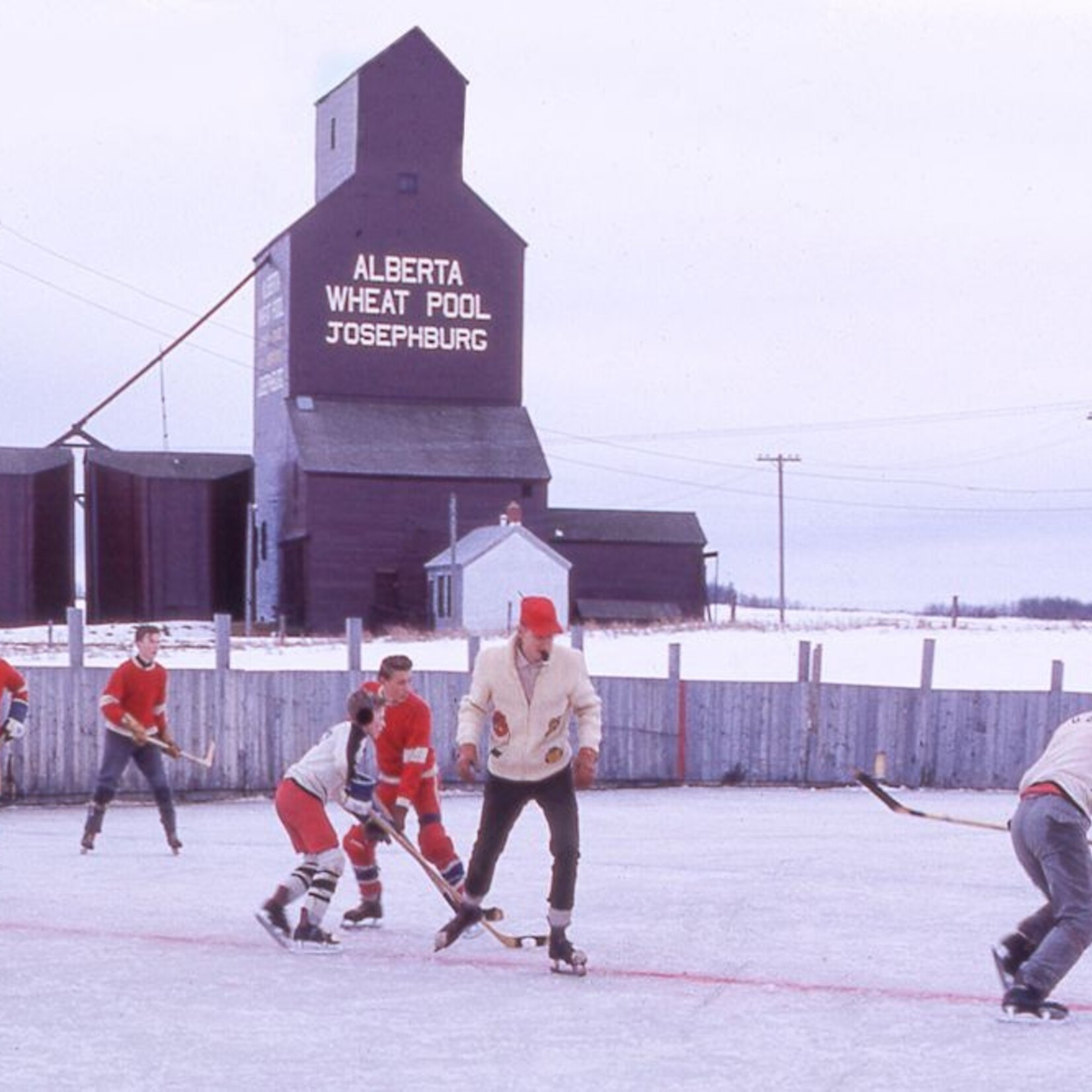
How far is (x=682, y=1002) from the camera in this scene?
8.88m

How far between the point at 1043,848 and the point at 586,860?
7256 millimetres

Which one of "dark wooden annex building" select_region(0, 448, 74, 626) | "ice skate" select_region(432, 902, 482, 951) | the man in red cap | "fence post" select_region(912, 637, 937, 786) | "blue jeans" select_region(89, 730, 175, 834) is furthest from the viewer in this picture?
"dark wooden annex building" select_region(0, 448, 74, 626)

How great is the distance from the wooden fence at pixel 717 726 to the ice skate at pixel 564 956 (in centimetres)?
1258

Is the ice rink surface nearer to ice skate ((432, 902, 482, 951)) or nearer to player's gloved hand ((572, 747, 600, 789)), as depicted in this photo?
ice skate ((432, 902, 482, 951))

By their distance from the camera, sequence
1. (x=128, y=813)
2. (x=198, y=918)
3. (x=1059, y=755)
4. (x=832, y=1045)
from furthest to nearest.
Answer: (x=128, y=813), (x=198, y=918), (x=1059, y=755), (x=832, y=1045)

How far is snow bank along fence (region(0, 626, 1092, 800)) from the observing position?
2191cm

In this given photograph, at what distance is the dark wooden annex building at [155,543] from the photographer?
4972 cm

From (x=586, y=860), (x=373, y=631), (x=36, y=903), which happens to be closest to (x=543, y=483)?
(x=373, y=631)

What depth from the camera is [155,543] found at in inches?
1960

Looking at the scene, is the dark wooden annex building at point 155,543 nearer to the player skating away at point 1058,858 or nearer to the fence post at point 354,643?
the fence post at point 354,643

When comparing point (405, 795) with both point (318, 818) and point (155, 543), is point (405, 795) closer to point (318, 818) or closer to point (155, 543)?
point (318, 818)

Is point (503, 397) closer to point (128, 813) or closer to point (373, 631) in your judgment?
point (373, 631)

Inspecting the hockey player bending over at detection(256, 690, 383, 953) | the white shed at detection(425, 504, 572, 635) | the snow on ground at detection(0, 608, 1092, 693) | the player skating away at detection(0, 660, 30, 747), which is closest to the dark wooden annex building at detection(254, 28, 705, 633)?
the white shed at detection(425, 504, 572, 635)

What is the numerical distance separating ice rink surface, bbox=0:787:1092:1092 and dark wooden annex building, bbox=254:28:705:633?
Result: 32559 millimetres
